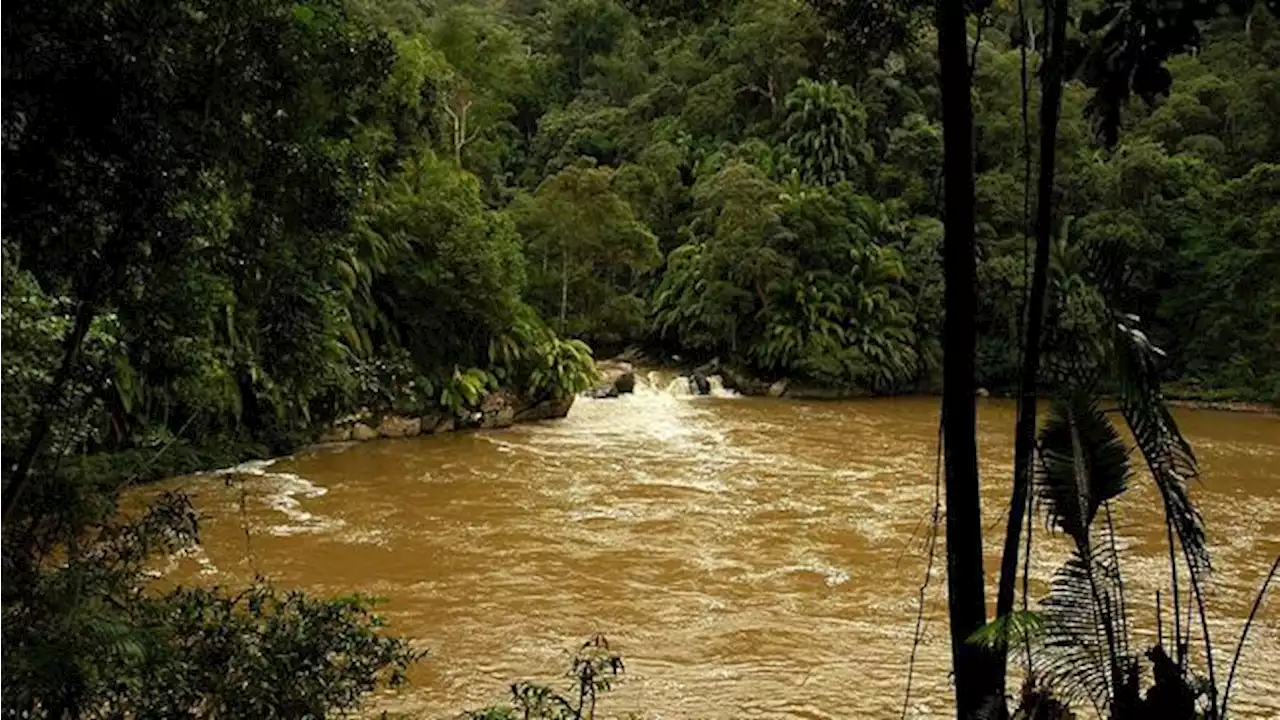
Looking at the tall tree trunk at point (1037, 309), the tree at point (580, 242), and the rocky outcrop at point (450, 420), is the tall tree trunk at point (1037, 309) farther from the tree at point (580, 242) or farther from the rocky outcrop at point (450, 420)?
the tree at point (580, 242)

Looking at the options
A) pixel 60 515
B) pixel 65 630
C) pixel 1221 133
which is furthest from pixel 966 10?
pixel 1221 133

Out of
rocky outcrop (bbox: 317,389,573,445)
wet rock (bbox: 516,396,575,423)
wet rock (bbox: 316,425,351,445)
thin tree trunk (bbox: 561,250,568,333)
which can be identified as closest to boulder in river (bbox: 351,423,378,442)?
rocky outcrop (bbox: 317,389,573,445)

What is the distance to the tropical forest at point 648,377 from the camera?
3.16 metres

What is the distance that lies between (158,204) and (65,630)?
1286mm

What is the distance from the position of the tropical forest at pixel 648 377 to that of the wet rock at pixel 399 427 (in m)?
0.05

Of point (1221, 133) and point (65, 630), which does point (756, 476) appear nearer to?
point (65, 630)

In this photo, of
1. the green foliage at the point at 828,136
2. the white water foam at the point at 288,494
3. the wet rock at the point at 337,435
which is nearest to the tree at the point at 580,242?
the green foliage at the point at 828,136

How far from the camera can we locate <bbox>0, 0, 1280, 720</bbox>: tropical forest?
316 centimetres

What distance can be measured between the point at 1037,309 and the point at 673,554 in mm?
7546

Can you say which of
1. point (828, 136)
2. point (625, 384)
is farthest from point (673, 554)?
point (828, 136)

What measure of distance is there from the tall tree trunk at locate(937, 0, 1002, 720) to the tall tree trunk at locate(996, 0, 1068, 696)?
0.35 ft

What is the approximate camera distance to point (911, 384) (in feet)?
80.5

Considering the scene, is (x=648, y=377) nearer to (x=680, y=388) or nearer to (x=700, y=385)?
(x=680, y=388)

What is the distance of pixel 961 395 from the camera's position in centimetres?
319
